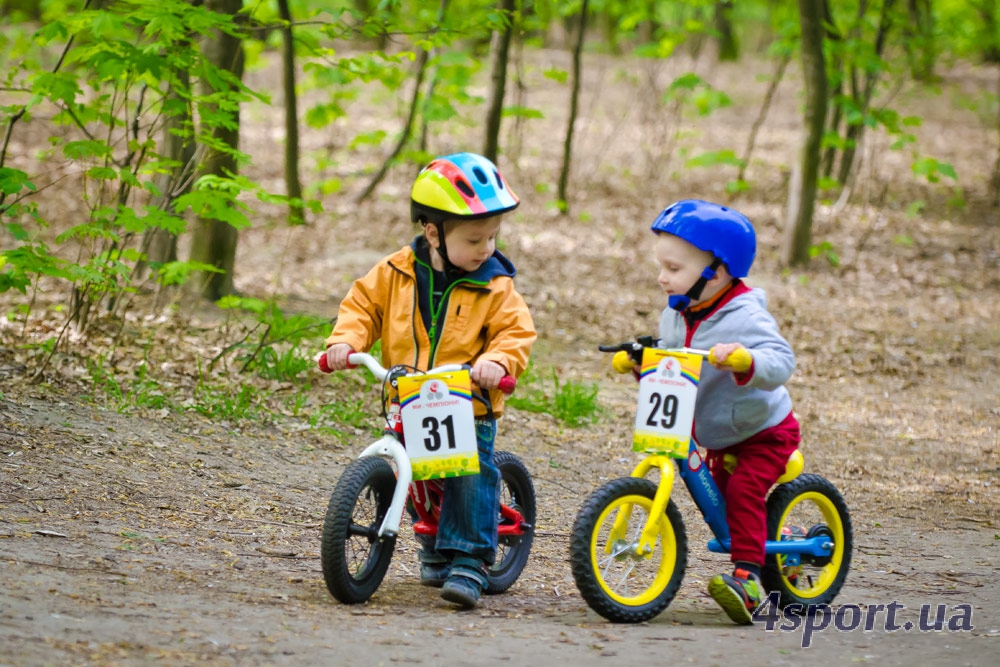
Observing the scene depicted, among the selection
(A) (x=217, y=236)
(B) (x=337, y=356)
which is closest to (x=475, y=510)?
(B) (x=337, y=356)

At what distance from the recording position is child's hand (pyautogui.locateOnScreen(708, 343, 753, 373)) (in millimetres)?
3354

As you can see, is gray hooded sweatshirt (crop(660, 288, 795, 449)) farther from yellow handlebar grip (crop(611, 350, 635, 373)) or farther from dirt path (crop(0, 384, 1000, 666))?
dirt path (crop(0, 384, 1000, 666))

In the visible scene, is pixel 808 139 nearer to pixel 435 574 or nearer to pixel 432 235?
pixel 432 235

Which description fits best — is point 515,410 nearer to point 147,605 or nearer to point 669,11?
point 147,605

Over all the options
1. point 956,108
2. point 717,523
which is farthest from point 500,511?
point 956,108

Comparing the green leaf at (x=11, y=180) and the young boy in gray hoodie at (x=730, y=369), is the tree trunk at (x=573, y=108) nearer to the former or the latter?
the green leaf at (x=11, y=180)

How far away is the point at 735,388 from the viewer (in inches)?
144

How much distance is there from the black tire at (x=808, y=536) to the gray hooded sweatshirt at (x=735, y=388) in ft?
1.10

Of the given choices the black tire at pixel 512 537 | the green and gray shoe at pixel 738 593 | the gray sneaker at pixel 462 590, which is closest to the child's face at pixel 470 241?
the black tire at pixel 512 537

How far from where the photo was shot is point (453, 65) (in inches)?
452

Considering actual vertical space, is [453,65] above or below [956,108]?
below

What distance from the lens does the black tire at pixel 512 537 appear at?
4.00 metres

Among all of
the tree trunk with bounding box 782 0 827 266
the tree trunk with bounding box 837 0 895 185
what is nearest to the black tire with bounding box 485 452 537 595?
the tree trunk with bounding box 782 0 827 266

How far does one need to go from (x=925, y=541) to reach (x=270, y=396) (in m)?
3.94
